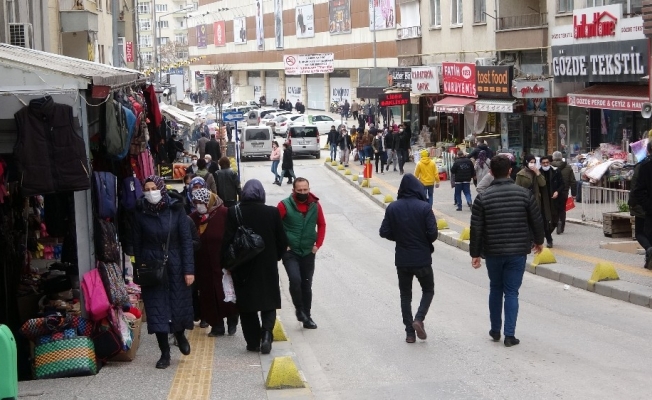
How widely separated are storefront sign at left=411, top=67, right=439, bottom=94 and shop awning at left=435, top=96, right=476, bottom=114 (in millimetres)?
1158

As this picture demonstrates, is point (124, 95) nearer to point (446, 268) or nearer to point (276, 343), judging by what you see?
point (276, 343)

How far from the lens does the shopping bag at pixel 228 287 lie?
10766mm

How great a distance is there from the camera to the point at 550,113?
33.2m

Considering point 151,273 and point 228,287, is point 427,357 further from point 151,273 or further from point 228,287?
point 151,273

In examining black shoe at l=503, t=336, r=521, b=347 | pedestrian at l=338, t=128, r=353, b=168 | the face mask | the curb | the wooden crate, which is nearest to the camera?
the face mask

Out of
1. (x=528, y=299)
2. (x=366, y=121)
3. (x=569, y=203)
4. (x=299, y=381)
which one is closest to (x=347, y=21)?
(x=366, y=121)

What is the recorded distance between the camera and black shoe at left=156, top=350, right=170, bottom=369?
10.1 metres

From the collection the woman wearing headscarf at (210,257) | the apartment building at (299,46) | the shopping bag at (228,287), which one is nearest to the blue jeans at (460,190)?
the woman wearing headscarf at (210,257)

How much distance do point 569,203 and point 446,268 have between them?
4.50m

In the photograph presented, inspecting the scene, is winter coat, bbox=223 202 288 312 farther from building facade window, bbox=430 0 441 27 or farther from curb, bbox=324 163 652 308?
building facade window, bbox=430 0 441 27

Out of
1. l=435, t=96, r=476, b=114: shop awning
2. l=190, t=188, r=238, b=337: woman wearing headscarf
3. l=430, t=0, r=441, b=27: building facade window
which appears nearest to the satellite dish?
l=190, t=188, r=238, b=337: woman wearing headscarf

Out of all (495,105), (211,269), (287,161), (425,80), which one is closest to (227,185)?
(211,269)

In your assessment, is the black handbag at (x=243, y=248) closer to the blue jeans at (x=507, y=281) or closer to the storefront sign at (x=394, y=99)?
the blue jeans at (x=507, y=281)

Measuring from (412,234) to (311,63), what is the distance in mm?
64289
